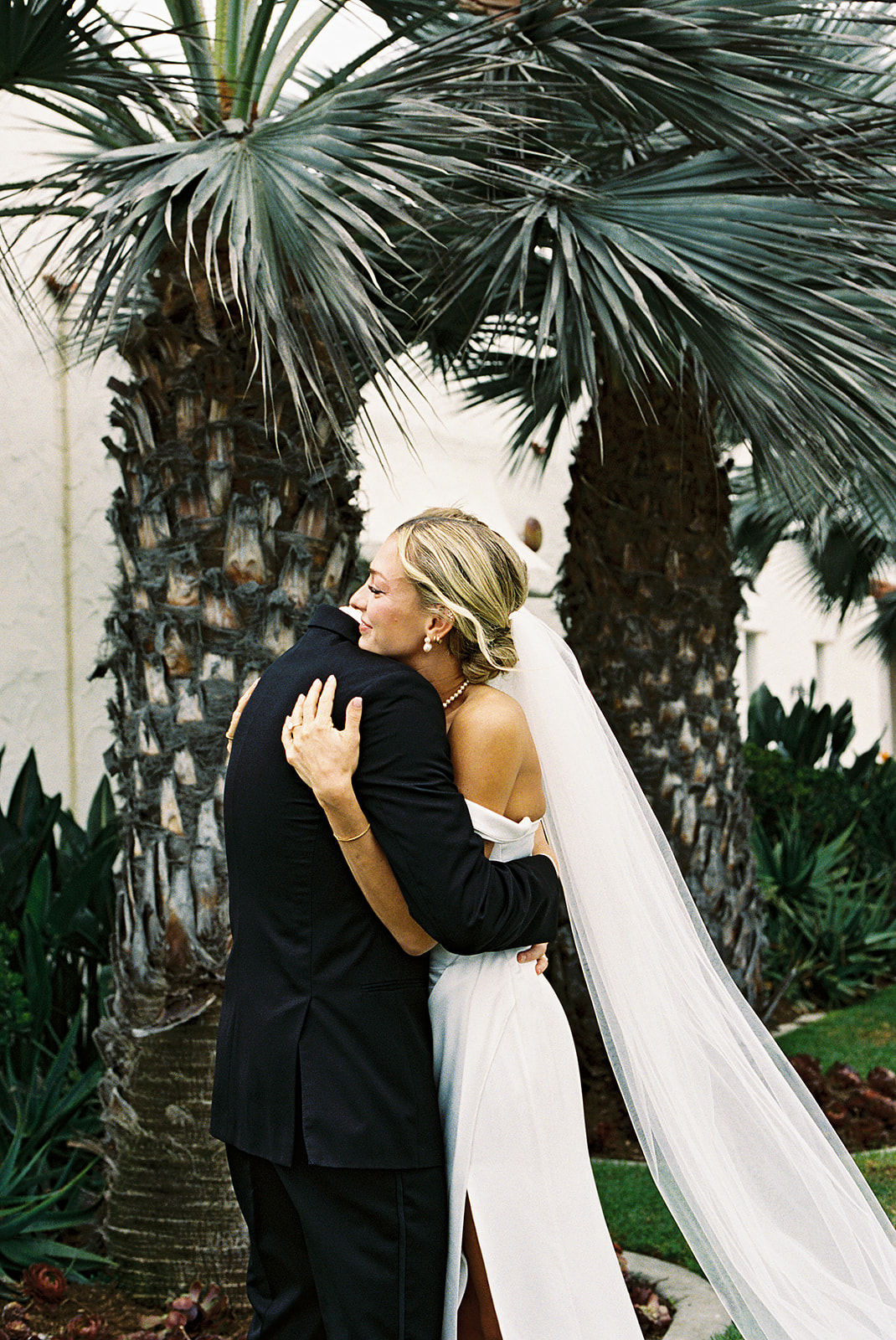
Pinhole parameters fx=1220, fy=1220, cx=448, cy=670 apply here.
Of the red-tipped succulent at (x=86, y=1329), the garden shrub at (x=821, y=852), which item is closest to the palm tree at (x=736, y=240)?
the red-tipped succulent at (x=86, y=1329)

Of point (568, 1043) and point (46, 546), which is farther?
point (46, 546)

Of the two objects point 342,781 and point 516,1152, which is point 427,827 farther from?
point 516,1152

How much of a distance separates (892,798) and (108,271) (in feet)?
27.1

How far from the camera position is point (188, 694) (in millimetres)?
3498

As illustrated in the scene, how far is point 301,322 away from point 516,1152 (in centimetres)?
224

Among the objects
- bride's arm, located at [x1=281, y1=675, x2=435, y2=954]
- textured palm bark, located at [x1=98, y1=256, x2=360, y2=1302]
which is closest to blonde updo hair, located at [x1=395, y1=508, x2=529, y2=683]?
bride's arm, located at [x1=281, y1=675, x2=435, y2=954]

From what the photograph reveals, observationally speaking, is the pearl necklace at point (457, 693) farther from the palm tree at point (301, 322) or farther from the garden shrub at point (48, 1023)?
the garden shrub at point (48, 1023)

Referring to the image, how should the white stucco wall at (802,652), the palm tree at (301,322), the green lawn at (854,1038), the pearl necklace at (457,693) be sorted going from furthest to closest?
the white stucco wall at (802,652), the green lawn at (854,1038), the palm tree at (301,322), the pearl necklace at (457,693)

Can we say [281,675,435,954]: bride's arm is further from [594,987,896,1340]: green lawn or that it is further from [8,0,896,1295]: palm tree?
[594,987,896,1340]: green lawn

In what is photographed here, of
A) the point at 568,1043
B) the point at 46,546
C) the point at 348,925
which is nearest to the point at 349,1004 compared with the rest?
the point at 348,925

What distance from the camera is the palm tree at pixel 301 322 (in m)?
3.23

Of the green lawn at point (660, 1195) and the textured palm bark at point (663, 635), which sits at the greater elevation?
the textured palm bark at point (663, 635)

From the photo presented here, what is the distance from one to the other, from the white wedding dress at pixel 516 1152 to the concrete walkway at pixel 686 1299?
44.7 inches

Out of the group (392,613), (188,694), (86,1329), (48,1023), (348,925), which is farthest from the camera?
(48,1023)
